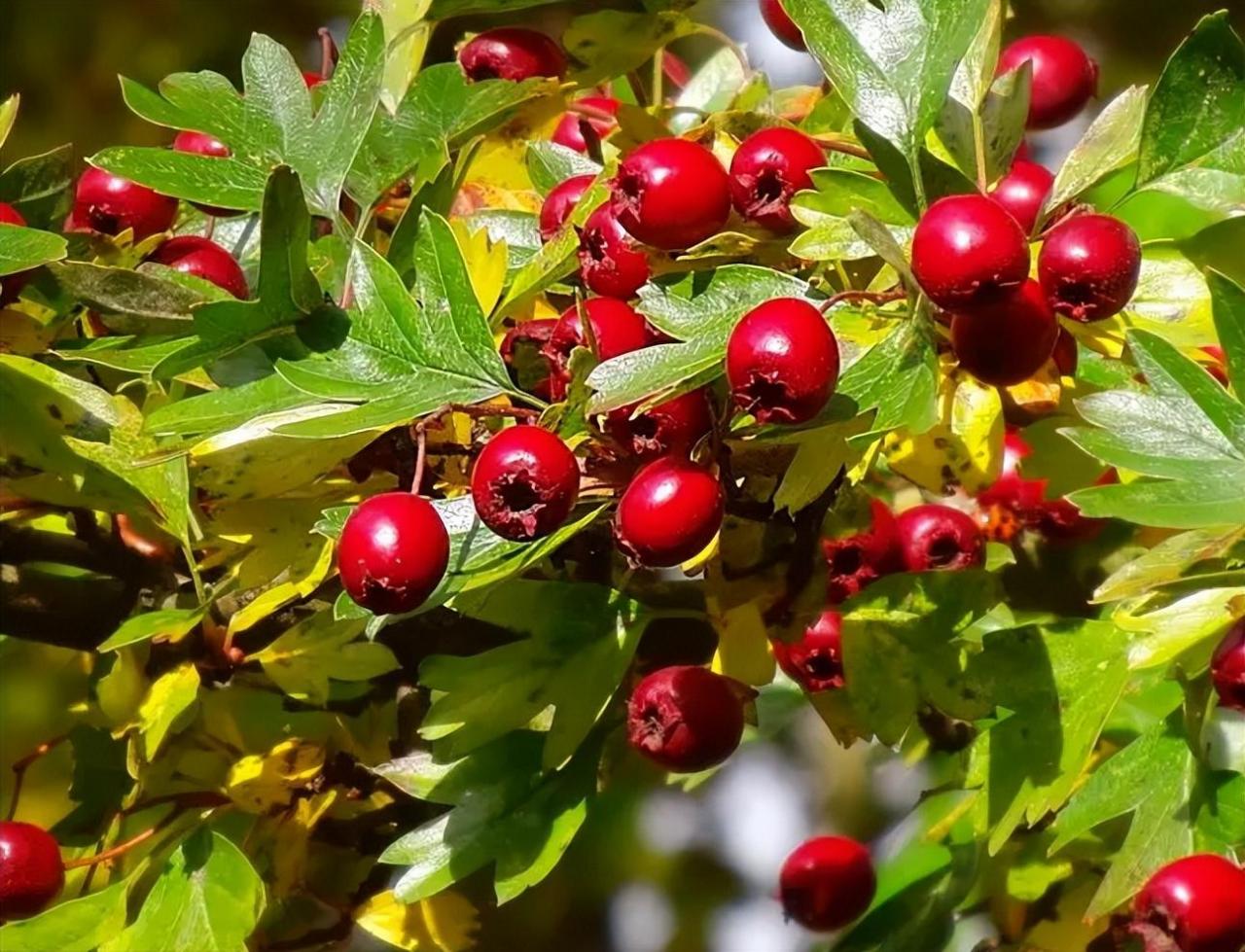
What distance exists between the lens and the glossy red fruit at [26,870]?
884 millimetres

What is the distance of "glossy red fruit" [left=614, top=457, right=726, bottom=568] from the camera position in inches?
26.0

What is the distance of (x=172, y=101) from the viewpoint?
833 millimetres

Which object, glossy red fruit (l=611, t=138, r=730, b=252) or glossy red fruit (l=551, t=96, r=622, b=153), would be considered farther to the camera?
glossy red fruit (l=551, t=96, r=622, b=153)

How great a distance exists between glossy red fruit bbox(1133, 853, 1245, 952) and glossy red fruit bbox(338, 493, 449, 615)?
322mm

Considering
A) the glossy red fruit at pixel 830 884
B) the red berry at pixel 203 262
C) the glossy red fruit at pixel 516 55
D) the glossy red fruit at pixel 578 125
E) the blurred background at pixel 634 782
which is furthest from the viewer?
the blurred background at pixel 634 782

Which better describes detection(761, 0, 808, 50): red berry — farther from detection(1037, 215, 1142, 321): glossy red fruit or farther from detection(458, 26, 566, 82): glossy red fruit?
detection(1037, 215, 1142, 321): glossy red fruit

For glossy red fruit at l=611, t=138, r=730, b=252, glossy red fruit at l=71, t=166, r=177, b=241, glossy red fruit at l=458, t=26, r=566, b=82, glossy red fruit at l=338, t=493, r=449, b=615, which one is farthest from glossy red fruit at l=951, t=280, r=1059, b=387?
glossy red fruit at l=71, t=166, r=177, b=241

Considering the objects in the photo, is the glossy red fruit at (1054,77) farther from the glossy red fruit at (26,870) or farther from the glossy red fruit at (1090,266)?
the glossy red fruit at (26,870)

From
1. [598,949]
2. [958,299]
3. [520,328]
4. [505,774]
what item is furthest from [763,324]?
[598,949]

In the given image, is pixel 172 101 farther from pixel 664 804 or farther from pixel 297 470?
pixel 664 804

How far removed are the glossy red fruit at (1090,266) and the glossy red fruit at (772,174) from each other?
107 mm

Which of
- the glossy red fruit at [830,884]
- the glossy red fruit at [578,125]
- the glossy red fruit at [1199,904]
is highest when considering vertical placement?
the glossy red fruit at [578,125]

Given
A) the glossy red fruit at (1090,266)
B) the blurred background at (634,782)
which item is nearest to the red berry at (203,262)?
the glossy red fruit at (1090,266)

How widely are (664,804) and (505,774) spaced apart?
163 cm
